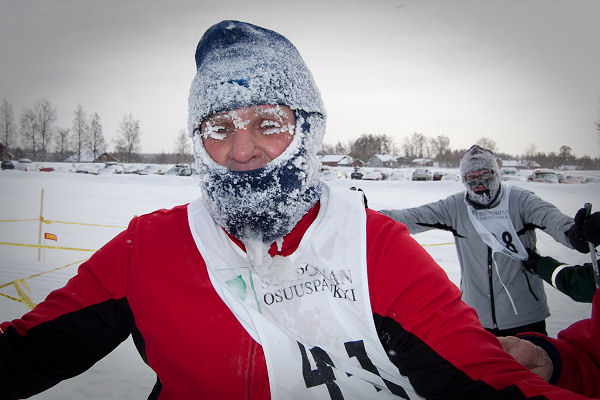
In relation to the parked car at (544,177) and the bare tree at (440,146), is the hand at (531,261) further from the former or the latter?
the bare tree at (440,146)

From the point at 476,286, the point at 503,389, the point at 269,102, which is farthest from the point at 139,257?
the point at 476,286

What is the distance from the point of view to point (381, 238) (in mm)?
1210

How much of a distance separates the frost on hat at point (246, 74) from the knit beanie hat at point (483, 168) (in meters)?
2.44

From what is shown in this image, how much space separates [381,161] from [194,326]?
76112mm

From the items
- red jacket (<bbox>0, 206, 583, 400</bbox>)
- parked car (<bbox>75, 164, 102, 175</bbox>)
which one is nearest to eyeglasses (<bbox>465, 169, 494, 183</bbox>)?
red jacket (<bbox>0, 206, 583, 400</bbox>)

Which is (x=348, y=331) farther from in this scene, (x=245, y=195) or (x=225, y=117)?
(x=225, y=117)

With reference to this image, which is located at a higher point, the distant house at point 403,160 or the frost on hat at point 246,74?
the distant house at point 403,160

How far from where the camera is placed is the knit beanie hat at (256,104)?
3.88ft

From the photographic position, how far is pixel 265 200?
1.17 m

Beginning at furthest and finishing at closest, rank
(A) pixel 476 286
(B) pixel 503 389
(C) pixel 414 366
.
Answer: (A) pixel 476 286
(C) pixel 414 366
(B) pixel 503 389

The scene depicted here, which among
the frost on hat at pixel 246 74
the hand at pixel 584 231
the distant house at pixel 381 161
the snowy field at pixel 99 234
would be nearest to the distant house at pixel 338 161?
the distant house at pixel 381 161

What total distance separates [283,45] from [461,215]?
2.72m

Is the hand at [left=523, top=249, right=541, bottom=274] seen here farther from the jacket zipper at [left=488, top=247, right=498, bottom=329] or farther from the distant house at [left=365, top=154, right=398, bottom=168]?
the distant house at [left=365, top=154, right=398, bottom=168]

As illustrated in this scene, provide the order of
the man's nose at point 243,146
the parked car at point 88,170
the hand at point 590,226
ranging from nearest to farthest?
1. the man's nose at point 243,146
2. the hand at point 590,226
3. the parked car at point 88,170
